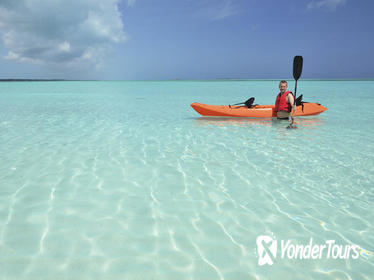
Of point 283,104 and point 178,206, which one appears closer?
point 178,206

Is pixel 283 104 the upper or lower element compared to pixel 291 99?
lower

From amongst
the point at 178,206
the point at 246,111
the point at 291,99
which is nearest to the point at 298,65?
the point at 291,99

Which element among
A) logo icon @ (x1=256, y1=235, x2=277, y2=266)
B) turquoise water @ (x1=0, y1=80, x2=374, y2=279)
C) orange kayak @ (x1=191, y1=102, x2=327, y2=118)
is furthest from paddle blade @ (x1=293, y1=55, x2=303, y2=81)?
logo icon @ (x1=256, y1=235, x2=277, y2=266)

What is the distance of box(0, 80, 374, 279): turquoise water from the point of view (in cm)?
257

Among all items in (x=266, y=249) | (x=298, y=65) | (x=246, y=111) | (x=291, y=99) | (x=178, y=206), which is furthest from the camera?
(x=246, y=111)

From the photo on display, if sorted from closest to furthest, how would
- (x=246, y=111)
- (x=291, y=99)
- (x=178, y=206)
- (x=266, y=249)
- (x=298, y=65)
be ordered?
1. (x=266, y=249)
2. (x=178, y=206)
3. (x=291, y=99)
4. (x=298, y=65)
5. (x=246, y=111)

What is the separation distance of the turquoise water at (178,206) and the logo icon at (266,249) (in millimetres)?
58

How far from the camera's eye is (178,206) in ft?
12.1

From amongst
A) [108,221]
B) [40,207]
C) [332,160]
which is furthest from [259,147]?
[40,207]

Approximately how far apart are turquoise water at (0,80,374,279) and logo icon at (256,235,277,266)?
0.19 ft

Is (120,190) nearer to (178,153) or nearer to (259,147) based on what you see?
(178,153)

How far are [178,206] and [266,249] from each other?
1281 mm

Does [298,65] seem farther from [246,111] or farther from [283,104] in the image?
[246,111]

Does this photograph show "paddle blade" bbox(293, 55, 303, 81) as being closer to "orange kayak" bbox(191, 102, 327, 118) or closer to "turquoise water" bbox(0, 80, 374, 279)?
"orange kayak" bbox(191, 102, 327, 118)
